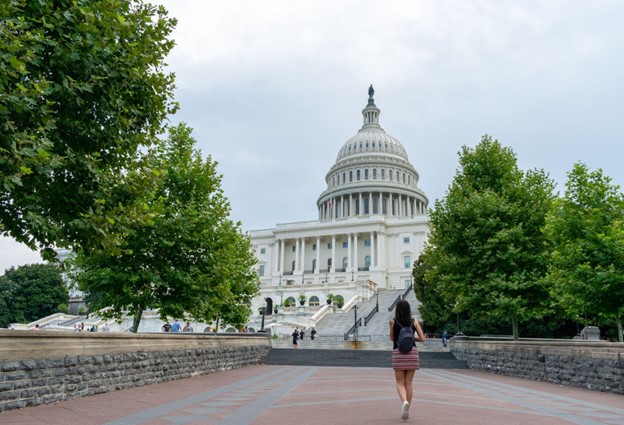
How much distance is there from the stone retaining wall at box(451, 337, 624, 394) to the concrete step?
2.03m

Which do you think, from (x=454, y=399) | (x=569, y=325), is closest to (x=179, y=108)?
(x=454, y=399)

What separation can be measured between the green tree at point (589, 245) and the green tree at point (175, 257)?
13528 mm

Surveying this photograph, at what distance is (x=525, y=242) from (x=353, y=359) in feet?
39.9

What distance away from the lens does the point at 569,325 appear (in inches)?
1457

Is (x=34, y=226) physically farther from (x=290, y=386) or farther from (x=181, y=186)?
(x=181, y=186)

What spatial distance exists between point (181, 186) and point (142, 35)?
1119 centimetres

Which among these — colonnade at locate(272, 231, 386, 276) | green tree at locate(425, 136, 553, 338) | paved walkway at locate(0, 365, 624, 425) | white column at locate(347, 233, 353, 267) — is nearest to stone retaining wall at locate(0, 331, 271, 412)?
paved walkway at locate(0, 365, 624, 425)

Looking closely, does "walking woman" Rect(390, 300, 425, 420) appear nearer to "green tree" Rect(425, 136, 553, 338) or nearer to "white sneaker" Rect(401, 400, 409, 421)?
"white sneaker" Rect(401, 400, 409, 421)

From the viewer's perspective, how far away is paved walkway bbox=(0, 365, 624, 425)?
25.8 ft

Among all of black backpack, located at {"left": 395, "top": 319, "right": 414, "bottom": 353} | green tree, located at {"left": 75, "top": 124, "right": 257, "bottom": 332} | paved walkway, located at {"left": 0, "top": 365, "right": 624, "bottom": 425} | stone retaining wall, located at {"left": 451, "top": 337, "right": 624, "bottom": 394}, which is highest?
green tree, located at {"left": 75, "top": 124, "right": 257, "bottom": 332}

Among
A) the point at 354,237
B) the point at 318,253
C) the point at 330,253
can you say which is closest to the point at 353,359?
the point at 354,237

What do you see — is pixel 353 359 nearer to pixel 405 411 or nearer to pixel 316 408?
pixel 316 408

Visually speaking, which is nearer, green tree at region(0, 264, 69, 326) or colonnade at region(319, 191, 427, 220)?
green tree at region(0, 264, 69, 326)

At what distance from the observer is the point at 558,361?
17.2 m
